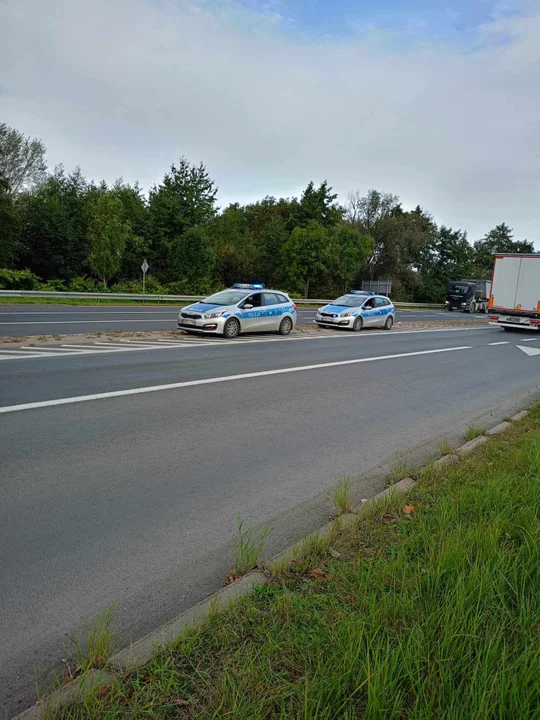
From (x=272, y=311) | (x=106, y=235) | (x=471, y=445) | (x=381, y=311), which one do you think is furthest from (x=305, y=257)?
(x=471, y=445)

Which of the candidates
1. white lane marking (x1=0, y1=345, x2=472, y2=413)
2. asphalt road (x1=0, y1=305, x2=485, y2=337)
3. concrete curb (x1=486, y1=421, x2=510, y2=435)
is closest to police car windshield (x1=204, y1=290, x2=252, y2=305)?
asphalt road (x1=0, y1=305, x2=485, y2=337)

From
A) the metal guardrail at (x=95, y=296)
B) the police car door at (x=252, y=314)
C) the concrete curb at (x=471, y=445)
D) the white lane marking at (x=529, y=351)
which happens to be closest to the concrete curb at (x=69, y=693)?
the concrete curb at (x=471, y=445)

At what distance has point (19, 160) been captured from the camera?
179ft

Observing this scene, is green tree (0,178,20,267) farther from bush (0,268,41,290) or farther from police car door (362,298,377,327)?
police car door (362,298,377,327)

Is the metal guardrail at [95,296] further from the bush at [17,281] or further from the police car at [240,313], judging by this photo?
the police car at [240,313]

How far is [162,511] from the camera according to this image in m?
4.20

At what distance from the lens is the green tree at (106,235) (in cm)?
3831

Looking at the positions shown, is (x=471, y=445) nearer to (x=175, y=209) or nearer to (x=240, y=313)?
(x=240, y=313)

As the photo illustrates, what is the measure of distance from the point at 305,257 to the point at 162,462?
44777 millimetres

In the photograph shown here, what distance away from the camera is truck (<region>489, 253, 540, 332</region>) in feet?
84.7

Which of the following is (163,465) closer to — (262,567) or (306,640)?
(262,567)

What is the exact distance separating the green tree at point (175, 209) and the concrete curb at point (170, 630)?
1808 inches

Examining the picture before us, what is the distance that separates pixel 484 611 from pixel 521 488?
2.09m

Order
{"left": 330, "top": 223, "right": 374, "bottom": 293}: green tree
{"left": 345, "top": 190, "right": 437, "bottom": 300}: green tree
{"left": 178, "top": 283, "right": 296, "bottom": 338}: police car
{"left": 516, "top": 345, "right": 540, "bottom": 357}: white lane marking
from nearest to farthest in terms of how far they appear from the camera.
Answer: {"left": 178, "top": 283, "right": 296, "bottom": 338}: police car, {"left": 516, "top": 345, "right": 540, "bottom": 357}: white lane marking, {"left": 330, "top": 223, "right": 374, "bottom": 293}: green tree, {"left": 345, "top": 190, "right": 437, "bottom": 300}: green tree
